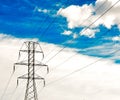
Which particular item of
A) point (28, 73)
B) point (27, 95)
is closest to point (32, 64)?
point (28, 73)

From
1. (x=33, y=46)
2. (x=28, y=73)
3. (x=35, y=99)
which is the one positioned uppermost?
(x=33, y=46)

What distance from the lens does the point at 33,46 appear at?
59344mm

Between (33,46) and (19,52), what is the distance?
4158mm

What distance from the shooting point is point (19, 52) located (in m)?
55.8

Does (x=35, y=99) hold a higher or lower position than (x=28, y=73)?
lower

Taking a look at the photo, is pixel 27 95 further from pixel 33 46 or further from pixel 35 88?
pixel 33 46

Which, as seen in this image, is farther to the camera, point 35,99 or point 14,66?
point 14,66

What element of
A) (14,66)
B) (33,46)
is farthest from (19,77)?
(33,46)

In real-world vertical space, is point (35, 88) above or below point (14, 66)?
below

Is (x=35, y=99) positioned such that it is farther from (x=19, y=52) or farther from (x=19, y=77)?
(x=19, y=52)

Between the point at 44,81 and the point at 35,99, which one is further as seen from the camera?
the point at 44,81

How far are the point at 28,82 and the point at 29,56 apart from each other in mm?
4963

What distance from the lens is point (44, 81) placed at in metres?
57.6

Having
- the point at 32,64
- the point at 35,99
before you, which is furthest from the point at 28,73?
the point at 35,99
